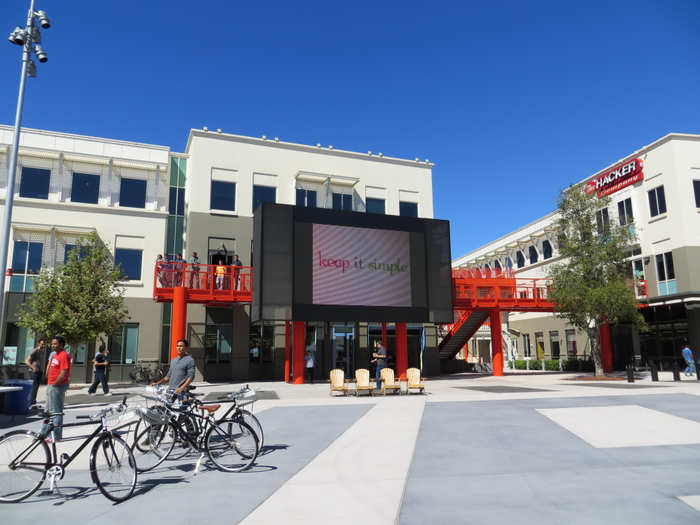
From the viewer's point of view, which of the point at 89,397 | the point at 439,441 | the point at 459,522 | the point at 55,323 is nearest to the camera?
the point at 459,522

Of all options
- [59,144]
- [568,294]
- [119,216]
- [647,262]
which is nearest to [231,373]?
[119,216]

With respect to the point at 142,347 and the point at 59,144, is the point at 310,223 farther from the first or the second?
the point at 59,144

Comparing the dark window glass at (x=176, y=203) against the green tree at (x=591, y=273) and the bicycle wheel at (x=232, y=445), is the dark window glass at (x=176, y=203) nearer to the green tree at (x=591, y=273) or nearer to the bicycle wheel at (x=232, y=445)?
the green tree at (x=591, y=273)

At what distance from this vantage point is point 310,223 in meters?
25.2

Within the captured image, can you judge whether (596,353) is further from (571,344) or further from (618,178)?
(618,178)

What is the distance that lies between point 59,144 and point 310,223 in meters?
17.3

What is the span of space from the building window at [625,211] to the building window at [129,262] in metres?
32.4

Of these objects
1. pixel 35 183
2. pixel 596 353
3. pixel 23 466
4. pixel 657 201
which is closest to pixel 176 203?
pixel 35 183

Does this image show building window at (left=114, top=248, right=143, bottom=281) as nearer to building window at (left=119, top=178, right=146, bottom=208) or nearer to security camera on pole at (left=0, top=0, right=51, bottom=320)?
building window at (left=119, top=178, right=146, bottom=208)

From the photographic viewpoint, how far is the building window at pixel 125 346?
28.4 metres

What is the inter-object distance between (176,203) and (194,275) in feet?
29.4

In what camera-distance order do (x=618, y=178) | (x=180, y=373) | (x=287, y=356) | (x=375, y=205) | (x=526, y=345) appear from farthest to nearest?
(x=526, y=345) → (x=618, y=178) → (x=375, y=205) → (x=287, y=356) → (x=180, y=373)

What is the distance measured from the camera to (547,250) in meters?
48.6

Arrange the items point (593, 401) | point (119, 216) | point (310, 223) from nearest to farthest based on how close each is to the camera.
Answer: point (593, 401) → point (310, 223) → point (119, 216)
